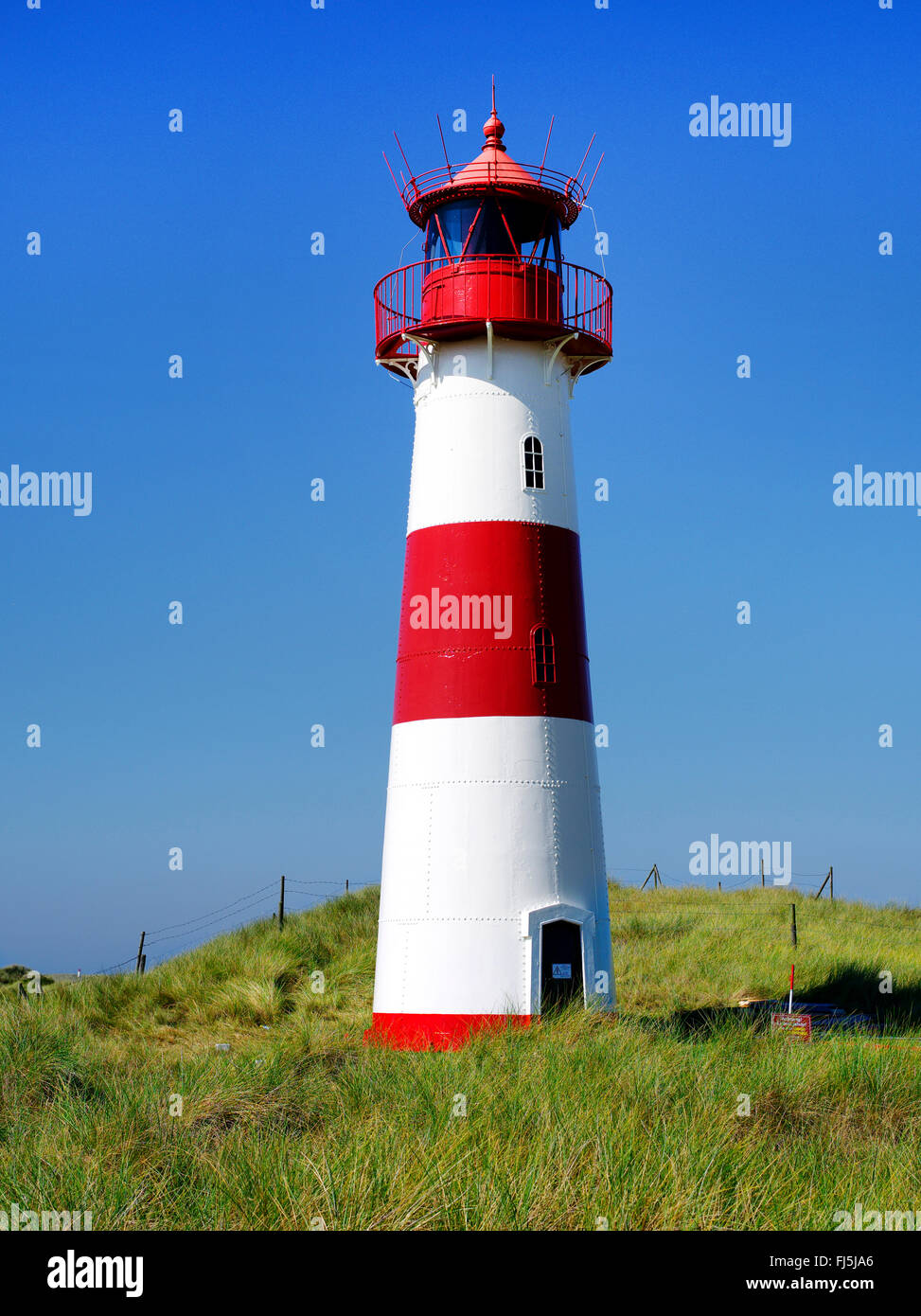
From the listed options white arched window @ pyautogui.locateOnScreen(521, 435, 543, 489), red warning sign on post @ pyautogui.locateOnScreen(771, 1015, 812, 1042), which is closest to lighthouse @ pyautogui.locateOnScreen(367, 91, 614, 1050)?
white arched window @ pyautogui.locateOnScreen(521, 435, 543, 489)

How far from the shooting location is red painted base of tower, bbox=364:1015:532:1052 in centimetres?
1627

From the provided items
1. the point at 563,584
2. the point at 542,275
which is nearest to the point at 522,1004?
the point at 563,584

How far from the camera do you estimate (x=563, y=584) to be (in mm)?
18094

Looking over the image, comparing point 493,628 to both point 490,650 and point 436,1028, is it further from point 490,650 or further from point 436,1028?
point 436,1028

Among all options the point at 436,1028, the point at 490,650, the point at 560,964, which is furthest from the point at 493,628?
the point at 436,1028

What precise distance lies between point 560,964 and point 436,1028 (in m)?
1.81

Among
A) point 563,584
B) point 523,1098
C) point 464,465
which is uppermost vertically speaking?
point 464,465

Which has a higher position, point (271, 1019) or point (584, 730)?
point (584, 730)

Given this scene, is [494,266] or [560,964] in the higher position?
[494,266]

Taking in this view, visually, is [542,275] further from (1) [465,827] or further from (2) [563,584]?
(1) [465,827]

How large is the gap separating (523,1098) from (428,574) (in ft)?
29.5

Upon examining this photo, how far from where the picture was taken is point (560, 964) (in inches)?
666

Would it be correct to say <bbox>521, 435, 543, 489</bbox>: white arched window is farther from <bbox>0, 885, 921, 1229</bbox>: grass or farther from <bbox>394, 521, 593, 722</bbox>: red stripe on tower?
<bbox>0, 885, 921, 1229</bbox>: grass
